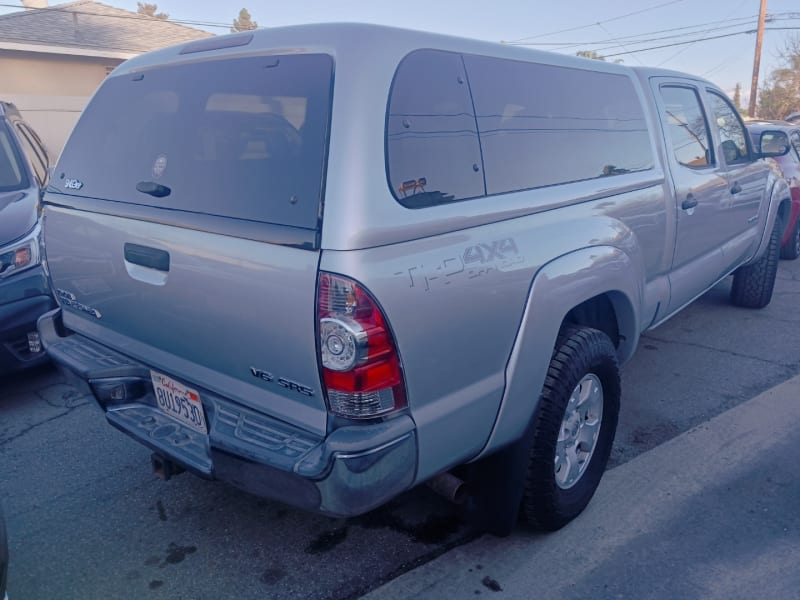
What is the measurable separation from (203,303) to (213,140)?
601 mm

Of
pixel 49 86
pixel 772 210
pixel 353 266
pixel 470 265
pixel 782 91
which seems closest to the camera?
pixel 353 266

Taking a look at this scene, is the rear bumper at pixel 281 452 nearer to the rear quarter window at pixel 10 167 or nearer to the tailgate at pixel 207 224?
the tailgate at pixel 207 224

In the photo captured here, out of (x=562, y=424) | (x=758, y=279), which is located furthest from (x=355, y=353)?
(x=758, y=279)

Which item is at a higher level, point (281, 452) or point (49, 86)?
point (281, 452)

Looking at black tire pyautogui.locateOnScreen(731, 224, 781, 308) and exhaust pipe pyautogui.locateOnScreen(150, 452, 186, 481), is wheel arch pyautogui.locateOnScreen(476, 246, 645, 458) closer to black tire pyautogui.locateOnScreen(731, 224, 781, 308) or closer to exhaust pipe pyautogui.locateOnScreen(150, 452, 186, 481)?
exhaust pipe pyautogui.locateOnScreen(150, 452, 186, 481)

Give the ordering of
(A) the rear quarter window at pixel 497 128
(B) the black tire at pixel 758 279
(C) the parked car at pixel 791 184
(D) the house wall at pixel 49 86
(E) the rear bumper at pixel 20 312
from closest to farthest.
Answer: (A) the rear quarter window at pixel 497 128 → (E) the rear bumper at pixel 20 312 → (B) the black tire at pixel 758 279 → (C) the parked car at pixel 791 184 → (D) the house wall at pixel 49 86

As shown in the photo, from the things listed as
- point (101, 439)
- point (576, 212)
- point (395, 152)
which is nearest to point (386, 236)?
point (395, 152)

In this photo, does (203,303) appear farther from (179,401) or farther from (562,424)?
(562,424)

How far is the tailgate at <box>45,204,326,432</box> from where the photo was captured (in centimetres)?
204

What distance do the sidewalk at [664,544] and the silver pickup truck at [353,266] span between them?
17 cm

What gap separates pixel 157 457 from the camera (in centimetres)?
267

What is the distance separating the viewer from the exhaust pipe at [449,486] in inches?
103

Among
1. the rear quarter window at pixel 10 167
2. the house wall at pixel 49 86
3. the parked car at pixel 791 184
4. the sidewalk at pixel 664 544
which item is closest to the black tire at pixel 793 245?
the parked car at pixel 791 184

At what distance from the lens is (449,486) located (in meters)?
2.62
